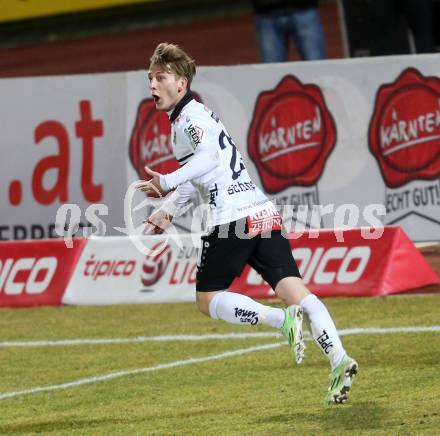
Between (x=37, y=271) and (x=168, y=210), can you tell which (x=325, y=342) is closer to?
(x=168, y=210)

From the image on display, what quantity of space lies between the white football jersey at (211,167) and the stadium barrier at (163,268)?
14.8 ft

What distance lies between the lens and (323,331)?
27.8 ft

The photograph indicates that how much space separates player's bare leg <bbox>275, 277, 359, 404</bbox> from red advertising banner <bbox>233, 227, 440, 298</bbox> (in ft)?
15.0

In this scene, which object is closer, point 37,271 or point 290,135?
point 37,271

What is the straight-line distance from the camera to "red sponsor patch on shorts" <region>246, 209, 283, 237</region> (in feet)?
28.3

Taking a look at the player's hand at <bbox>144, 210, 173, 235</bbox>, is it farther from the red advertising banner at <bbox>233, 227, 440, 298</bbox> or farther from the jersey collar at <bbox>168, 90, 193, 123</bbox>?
the red advertising banner at <bbox>233, 227, 440, 298</bbox>

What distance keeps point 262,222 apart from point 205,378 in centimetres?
196

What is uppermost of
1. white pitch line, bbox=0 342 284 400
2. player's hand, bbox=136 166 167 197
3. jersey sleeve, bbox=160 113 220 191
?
jersey sleeve, bbox=160 113 220 191

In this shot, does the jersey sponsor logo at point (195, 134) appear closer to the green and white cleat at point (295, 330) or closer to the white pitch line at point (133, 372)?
the green and white cleat at point (295, 330)

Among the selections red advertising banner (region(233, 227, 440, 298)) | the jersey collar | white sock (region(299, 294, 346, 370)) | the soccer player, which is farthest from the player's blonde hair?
red advertising banner (region(233, 227, 440, 298))

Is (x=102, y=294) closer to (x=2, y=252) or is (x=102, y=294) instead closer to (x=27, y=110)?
(x=2, y=252)

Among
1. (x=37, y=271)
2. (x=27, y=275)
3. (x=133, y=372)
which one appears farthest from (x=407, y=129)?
(x=133, y=372)

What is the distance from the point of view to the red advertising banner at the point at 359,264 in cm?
1309

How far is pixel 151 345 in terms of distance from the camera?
11.7 meters
